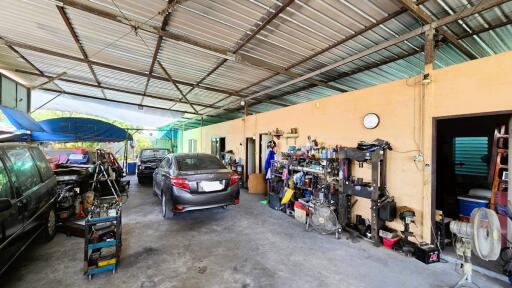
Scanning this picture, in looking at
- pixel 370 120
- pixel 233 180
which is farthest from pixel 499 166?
pixel 233 180

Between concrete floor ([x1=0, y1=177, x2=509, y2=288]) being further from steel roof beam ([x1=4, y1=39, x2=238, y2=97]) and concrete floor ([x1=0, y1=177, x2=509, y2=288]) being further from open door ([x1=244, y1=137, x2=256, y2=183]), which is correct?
steel roof beam ([x1=4, y1=39, x2=238, y2=97])

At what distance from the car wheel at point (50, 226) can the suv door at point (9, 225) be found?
39.4 inches

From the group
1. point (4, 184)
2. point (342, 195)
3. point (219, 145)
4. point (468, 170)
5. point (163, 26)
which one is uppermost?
point (163, 26)

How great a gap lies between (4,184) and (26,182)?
56 cm

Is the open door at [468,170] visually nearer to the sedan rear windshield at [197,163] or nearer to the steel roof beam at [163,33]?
the steel roof beam at [163,33]

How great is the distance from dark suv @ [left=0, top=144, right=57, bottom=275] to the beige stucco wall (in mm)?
5161

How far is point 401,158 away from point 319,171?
63.6 inches

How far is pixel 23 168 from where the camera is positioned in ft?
9.73

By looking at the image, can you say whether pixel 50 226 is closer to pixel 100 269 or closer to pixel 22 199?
pixel 22 199

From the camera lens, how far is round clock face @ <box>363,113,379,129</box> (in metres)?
4.21

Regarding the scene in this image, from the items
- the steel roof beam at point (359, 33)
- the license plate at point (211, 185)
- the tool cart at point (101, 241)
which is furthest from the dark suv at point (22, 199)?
the steel roof beam at point (359, 33)

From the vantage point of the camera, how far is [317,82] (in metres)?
6.41

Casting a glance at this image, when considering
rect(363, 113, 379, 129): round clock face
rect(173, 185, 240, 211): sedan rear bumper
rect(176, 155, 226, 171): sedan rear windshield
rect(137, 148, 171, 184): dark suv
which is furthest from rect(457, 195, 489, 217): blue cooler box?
rect(137, 148, 171, 184): dark suv

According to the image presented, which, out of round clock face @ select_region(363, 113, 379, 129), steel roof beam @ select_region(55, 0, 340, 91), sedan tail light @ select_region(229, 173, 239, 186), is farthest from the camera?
sedan tail light @ select_region(229, 173, 239, 186)
